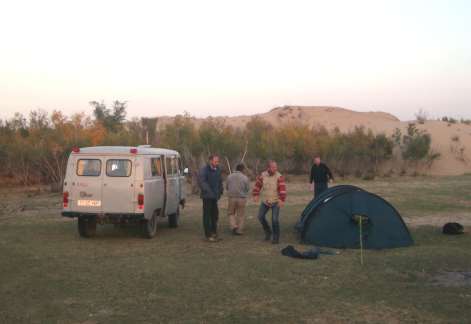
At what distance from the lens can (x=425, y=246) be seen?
39.5 feet

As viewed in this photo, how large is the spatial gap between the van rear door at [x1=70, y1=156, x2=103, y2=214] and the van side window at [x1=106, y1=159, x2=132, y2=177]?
0.18 metres

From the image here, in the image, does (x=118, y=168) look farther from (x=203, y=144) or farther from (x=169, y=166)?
(x=203, y=144)

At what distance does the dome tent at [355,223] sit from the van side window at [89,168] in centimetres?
475

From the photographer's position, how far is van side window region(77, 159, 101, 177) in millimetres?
12625

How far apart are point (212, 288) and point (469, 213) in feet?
40.3

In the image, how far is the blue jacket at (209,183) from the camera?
12836mm

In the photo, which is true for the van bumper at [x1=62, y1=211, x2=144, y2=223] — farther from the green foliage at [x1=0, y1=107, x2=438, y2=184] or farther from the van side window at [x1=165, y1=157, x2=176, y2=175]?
the green foliage at [x1=0, y1=107, x2=438, y2=184]

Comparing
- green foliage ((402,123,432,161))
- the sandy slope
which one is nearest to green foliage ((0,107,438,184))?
green foliage ((402,123,432,161))

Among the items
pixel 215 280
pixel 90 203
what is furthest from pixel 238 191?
pixel 215 280

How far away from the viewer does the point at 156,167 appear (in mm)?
13602

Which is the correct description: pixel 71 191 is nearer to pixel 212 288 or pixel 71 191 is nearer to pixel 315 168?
pixel 212 288

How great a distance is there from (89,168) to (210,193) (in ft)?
8.82

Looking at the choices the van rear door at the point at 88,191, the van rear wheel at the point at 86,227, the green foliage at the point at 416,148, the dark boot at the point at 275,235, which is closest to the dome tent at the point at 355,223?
the dark boot at the point at 275,235

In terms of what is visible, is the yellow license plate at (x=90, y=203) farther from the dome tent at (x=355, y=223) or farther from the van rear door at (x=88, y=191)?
the dome tent at (x=355, y=223)
